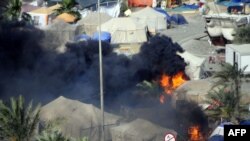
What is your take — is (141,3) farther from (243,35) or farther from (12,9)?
(243,35)

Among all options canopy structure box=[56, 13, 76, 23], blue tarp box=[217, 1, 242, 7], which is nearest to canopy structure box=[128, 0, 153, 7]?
blue tarp box=[217, 1, 242, 7]

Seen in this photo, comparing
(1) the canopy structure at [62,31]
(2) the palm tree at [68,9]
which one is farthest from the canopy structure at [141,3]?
(1) the canopy structure at [62,31]

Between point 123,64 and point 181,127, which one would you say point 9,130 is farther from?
point 123,64

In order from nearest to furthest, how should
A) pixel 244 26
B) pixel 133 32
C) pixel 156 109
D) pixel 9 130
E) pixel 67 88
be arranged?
pixel 9 130, pixel 156 109, pixel 67 88, pixel 244 26, pixel 133 32

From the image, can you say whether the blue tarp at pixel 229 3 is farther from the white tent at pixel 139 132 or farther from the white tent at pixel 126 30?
the white tent at pixel 139 132

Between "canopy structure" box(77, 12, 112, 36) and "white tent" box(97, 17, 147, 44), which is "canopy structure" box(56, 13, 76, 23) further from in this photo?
"white tent" box(97, 17, 147, 44)

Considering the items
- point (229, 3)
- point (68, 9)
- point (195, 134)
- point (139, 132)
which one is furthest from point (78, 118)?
point (229, 3)

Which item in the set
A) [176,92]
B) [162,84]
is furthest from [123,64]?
[176,92]
